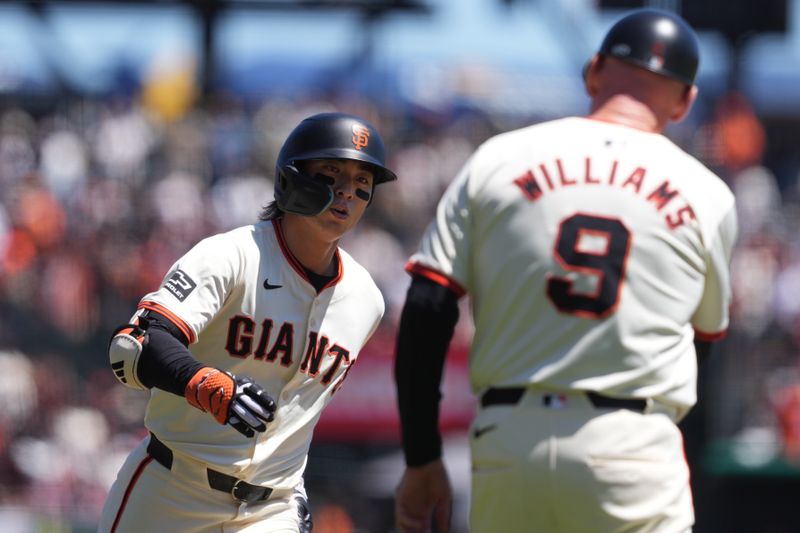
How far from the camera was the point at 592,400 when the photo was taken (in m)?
3.28

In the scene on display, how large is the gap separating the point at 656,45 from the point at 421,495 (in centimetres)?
136

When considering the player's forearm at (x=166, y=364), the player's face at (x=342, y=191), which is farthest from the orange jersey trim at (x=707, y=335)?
the player's forearm at (x=166, y=364)

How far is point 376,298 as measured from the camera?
14.5 feet

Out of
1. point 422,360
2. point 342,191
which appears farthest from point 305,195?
point 422,360

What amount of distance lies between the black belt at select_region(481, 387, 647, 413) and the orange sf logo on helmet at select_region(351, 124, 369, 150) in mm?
1112

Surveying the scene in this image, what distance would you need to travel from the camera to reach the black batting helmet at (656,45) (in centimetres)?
349

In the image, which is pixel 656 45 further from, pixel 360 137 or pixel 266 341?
pixel 266 341

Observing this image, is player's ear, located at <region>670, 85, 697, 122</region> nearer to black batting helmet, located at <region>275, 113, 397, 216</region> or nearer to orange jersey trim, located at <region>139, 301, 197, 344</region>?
black batting helmet, located at <region>275, 113, 397, 216</region>

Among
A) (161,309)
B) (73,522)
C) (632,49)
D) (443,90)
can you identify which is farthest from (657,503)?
(443,90)

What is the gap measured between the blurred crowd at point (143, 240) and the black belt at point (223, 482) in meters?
7.32

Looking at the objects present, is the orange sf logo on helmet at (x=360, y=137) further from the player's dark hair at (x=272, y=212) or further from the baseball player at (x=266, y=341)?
the player's dark hair at (x=272, y=212)

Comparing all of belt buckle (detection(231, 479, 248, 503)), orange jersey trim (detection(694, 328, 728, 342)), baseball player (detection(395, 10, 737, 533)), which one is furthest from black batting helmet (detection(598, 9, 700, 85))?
belt buckle (detection(231, 479, 248, 503))

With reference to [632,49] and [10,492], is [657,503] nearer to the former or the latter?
[632,49]

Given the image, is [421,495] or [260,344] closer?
[421,495]
